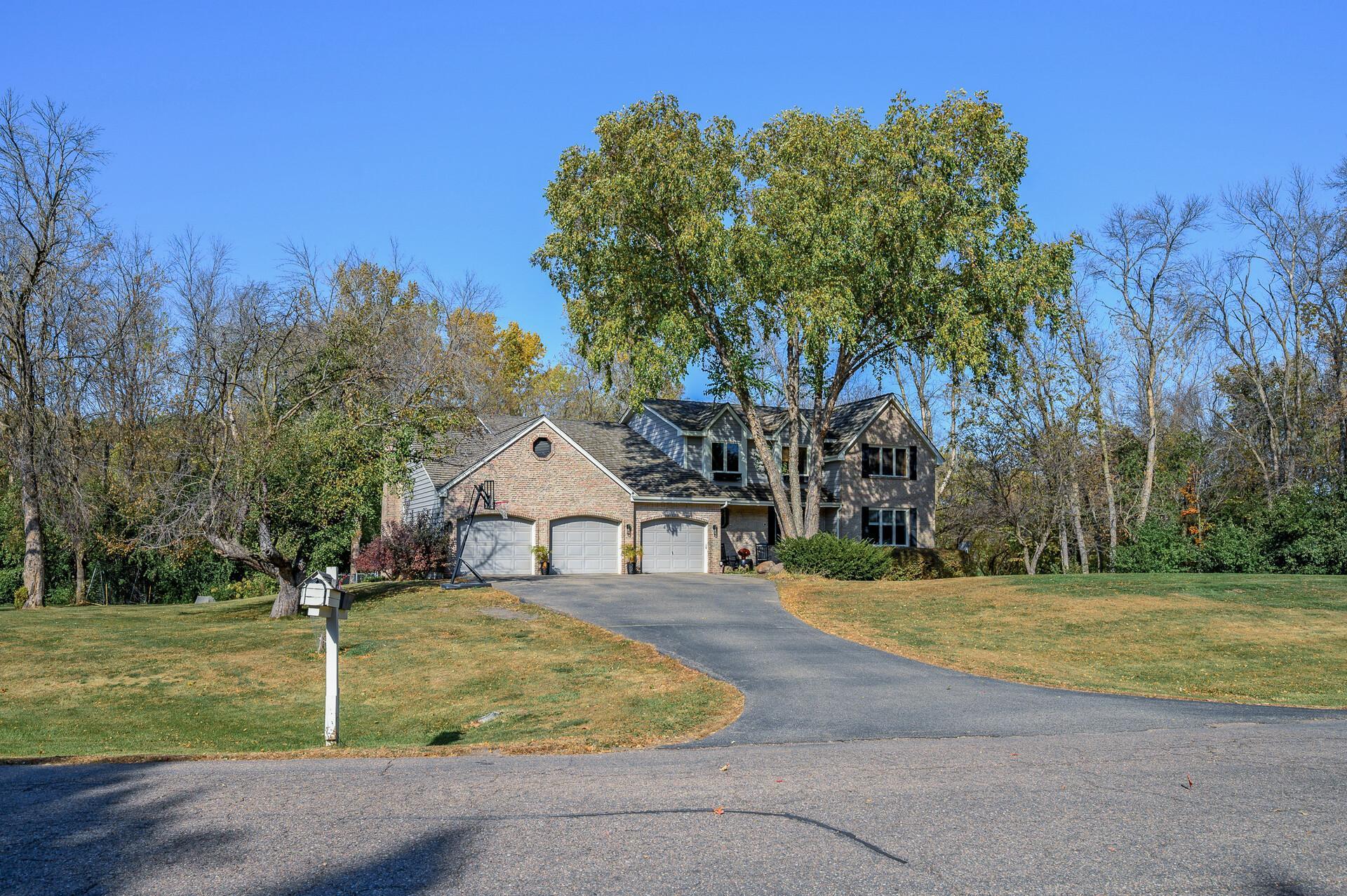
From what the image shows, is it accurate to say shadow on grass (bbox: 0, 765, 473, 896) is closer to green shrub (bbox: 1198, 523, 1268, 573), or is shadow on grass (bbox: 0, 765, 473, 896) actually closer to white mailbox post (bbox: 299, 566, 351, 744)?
white mailbox post (bbox: 299, 566, 351, 744)

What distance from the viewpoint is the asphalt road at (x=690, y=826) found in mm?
5422

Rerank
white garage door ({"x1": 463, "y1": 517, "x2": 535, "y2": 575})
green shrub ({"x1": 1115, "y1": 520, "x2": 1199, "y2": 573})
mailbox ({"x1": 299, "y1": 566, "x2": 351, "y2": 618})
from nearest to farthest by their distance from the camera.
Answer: mailbox ({"x1": 299, "y1": 566, "x2": 351, "y2": 618})
green shrub ({"x1": 1115, "y1": 520, "x2": 1199, "y2": 573})
white garage door ({"x1": 463, "y1": 517, "x2": 535, "y2": 575})

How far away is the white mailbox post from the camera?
34.5 ft

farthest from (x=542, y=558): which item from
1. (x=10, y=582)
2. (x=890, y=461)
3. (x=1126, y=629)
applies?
(x=10, y=582)

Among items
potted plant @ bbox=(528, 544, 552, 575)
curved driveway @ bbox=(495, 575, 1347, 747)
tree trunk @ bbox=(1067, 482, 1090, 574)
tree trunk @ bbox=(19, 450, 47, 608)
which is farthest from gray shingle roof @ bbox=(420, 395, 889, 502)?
curved driveway @ bbox=(495, 575, 1347, 747)

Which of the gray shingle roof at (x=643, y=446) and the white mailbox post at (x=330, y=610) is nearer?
the white mailbox post at (x=330, y=610)

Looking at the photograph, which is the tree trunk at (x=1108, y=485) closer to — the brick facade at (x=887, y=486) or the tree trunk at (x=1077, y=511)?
the tree trunk at (x=1077, y=511)

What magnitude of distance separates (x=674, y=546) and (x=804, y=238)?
1260 centimetres

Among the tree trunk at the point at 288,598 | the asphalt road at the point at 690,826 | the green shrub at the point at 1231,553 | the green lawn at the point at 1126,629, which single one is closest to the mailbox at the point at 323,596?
the asphalt road at the point at 690,826

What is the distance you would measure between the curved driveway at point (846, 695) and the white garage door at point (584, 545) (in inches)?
393

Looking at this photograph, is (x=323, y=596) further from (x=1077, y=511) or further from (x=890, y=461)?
(x=1077, y=511)

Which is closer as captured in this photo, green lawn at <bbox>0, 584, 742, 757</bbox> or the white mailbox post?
the white mailbox post

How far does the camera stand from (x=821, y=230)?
2859 cm

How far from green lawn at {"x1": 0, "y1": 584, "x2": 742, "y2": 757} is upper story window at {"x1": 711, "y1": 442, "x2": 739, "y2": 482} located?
15677 mm
